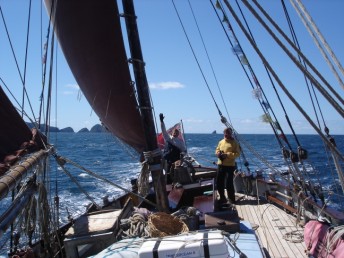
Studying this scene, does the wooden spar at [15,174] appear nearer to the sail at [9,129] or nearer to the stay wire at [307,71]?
the sail at [9,129]

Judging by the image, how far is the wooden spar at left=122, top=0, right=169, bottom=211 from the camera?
5.52 meters

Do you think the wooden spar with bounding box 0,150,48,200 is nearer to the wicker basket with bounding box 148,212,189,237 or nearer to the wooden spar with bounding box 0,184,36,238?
the wooden spar with bounding box 0,184,36,238

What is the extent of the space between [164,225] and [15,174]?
7.04 ft

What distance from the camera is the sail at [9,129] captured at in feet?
13.0

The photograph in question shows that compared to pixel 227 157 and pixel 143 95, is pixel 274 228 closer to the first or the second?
pixel 227 157

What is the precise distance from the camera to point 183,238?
3.77 m

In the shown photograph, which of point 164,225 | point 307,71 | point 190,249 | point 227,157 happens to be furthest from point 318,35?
point 227,157

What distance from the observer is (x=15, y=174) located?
130 inches

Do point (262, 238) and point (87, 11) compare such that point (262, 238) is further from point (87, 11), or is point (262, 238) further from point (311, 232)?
point (87, 11)

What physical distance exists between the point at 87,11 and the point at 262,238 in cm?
489

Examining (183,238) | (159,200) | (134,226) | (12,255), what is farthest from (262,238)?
(12,255)

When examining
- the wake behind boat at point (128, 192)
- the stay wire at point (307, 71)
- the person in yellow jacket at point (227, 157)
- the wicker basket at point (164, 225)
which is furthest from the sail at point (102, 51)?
the stay wire at point (307, 71)

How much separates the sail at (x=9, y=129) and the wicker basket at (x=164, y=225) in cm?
193

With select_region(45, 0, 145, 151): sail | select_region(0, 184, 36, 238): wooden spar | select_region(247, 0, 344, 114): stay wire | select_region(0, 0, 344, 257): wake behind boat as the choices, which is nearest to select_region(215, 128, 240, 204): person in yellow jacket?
select_region(0, 0, 344, 257): wake behind boat
